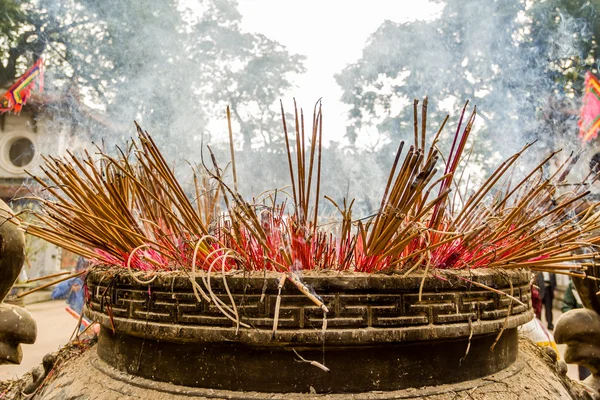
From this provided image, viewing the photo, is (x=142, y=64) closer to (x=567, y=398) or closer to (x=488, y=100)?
(x=488, y=100)

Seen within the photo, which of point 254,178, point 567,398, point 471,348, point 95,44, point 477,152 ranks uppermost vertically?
point 95,44

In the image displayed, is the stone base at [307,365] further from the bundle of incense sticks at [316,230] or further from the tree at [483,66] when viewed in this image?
the tree at [483,66]

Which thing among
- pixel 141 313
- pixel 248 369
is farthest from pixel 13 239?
pixel 248 369

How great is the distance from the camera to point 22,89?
10836mm

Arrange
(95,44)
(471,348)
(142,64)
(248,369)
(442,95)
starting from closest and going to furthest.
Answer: (248,369) → (471,348) → (442,95) → (142,64) → (95,44)

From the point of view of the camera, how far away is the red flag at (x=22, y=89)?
33.7 ft

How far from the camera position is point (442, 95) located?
286 inches

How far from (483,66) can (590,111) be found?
2.14 metres

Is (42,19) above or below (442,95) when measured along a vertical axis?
above

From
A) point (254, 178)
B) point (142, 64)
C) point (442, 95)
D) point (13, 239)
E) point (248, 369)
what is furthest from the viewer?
point (142, 64)

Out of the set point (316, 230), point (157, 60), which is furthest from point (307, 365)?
point (157, 60)

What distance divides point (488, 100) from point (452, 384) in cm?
785

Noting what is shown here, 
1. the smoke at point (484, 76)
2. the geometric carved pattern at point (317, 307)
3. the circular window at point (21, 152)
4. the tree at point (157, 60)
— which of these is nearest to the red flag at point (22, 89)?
the tree at point (157, 60)

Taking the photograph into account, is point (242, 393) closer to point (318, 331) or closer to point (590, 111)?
point (318, 331)
